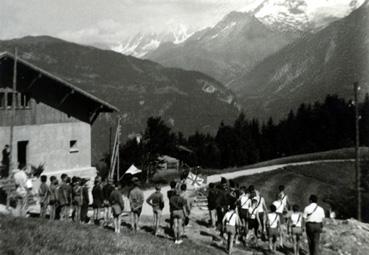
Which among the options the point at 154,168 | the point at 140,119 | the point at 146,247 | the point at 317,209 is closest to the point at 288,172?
the point at 154,168

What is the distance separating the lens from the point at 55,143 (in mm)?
25969

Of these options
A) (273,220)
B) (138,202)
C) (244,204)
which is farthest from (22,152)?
(273,220)

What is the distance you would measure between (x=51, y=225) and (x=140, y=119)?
599 feet

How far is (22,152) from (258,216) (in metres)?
14.0

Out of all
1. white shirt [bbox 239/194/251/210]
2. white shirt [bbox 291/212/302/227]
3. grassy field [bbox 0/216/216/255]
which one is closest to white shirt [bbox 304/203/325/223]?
white shirt [bbox 291/212/302/227]

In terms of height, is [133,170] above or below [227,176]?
above

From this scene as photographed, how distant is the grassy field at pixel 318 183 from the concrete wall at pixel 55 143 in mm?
14401

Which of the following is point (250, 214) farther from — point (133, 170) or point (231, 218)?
point (133, 170)

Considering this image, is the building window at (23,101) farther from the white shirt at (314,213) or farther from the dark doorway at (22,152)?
the white shirt at (314,213)

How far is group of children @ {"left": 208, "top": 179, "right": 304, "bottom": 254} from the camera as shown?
14859mm

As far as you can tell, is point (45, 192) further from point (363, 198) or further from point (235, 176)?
point (363, 198)

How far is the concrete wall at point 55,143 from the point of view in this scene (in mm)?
24312

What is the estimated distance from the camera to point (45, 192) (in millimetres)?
15750

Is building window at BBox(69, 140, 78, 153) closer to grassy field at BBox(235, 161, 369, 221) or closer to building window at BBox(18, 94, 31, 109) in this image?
building window at BBox(18, 94, 31, 109)
